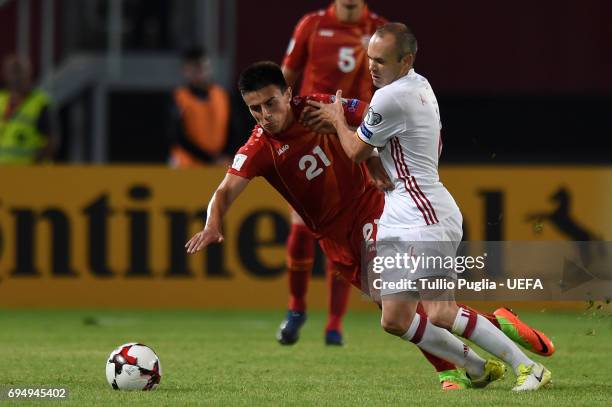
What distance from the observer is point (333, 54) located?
9578mm

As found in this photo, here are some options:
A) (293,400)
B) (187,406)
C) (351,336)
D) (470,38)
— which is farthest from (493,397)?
(470,38)

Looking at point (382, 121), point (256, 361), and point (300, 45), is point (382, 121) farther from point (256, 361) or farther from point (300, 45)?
point (300, 45)

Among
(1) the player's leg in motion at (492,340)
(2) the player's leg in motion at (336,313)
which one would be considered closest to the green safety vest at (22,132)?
(2) the player's leg in motion at (336,313)

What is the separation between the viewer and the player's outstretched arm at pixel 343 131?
704cm

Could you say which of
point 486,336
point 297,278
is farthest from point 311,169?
point 297,278

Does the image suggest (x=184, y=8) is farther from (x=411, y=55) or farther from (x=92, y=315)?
(x=411, y=55)

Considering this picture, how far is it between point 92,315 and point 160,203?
999 millimetres

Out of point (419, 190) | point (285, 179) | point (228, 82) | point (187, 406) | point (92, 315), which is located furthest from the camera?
point (228, 82)

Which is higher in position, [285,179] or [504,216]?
[285,179]

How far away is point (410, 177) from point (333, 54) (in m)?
2.71

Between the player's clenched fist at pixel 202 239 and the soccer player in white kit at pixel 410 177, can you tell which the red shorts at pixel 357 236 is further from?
the player's clenched fist at pixel 202 239

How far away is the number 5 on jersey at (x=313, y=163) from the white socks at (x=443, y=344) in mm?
939

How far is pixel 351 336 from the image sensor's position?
1023cm

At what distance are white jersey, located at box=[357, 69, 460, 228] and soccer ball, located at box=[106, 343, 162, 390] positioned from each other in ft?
3.94
